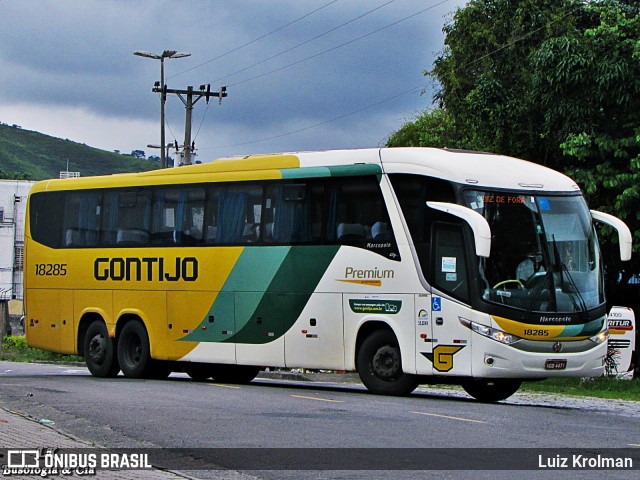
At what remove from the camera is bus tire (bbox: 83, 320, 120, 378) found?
24.4m

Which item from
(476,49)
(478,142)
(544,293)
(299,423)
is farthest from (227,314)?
(476,49)

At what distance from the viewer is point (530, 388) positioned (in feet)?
86.1

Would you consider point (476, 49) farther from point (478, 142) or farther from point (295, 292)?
point (295, 292)

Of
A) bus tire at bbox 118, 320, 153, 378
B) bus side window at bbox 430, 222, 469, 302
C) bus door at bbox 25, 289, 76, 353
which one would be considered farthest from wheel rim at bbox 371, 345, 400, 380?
bus door at bbox 25, 289, 76, 353

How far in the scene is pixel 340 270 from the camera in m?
20.1

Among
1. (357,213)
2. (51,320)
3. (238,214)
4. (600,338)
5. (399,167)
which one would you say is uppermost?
(399,167)

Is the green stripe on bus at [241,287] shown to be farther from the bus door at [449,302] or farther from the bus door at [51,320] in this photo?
the bus door at [51,320]

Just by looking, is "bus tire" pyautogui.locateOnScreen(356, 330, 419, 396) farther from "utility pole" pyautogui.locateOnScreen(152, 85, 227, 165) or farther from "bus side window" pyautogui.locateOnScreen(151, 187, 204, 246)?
"utility pole" pyautogui.locateOnScreen(152, 85, 227, 165)

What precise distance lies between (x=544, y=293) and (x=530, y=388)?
8.42 metres

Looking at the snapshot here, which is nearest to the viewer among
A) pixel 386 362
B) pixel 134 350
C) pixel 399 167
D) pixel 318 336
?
pixel 399 167

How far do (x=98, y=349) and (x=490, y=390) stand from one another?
834 centimetres

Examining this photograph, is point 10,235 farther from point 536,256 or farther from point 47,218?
point 536,256

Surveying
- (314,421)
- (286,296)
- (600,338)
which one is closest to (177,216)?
(286,296)

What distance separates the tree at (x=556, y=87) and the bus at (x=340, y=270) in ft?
28.1
